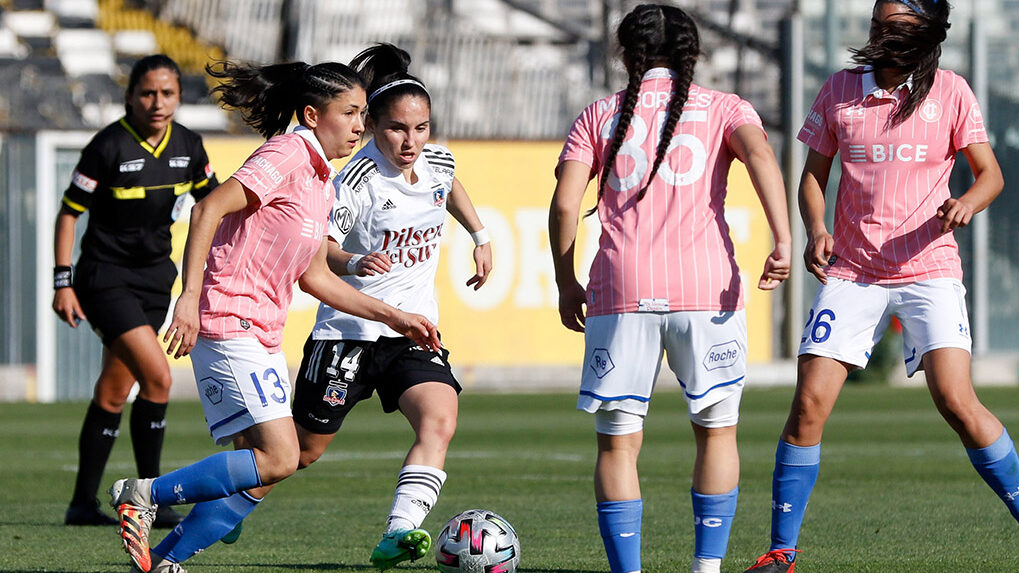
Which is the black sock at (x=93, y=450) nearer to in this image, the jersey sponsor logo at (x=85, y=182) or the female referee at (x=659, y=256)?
the jersey sponsor logo at (x=85, y=182)

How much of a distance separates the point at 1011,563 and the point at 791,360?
17.0 meters

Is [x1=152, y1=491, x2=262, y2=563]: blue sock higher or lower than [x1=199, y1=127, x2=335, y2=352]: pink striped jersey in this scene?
lower

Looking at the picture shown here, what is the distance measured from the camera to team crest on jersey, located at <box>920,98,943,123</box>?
5988 millimetres

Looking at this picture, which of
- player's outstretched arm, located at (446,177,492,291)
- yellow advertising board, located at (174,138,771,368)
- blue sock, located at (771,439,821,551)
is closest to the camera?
blue sock, located at (771,439,821,551)

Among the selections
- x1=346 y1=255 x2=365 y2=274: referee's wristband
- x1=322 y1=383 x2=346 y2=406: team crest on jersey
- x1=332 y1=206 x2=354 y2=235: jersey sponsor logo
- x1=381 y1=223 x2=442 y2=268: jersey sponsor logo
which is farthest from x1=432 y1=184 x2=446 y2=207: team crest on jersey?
x1=322 y1=383 x2=346 y2=406: team crest on jersey

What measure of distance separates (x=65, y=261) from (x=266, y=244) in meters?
2.69

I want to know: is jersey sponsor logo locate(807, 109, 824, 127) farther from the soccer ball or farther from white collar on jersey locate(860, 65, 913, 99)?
the soccer ball

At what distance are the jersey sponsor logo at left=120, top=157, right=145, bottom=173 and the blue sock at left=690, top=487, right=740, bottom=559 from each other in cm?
375

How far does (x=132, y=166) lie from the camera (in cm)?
804

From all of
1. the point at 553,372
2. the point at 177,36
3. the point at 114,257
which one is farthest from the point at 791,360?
the point at 114,257

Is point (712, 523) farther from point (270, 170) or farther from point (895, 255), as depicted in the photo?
point (270, 170)

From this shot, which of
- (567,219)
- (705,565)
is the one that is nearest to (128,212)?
(567,219)

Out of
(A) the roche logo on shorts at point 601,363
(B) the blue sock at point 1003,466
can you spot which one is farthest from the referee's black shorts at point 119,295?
(B) the blue sock at point 1003,466

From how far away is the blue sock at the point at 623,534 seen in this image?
5.38 meters
